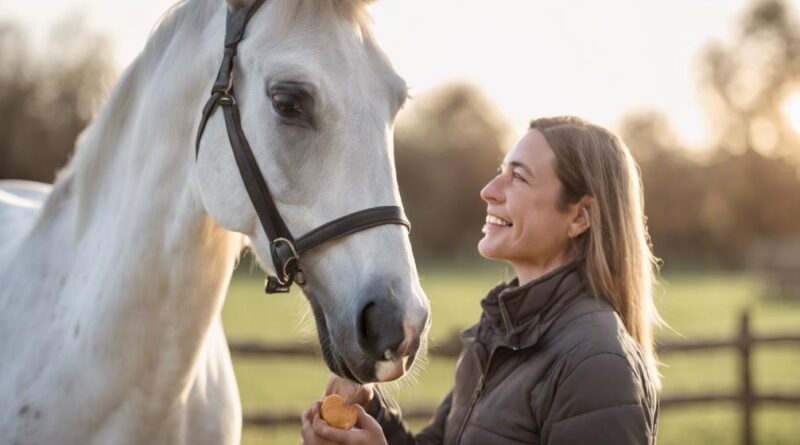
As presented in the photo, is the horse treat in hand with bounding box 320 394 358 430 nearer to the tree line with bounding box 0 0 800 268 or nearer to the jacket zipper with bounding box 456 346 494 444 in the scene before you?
the jacket zipper with bounding box 456 346 494 444

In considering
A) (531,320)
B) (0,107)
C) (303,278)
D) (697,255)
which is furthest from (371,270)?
(697,255)

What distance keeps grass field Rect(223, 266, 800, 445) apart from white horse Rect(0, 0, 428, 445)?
33 centimetres

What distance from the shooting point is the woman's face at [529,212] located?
2.43 meters

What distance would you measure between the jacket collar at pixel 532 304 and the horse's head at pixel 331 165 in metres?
0.47

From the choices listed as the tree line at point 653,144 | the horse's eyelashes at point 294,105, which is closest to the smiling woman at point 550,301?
the horse's eyelashes at point 294,105

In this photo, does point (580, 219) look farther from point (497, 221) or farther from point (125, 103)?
point (125, 103)

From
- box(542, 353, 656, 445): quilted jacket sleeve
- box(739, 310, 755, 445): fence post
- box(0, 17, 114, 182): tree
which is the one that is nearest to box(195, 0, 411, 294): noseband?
box(542, 353, 656, 445): quilted jacket sleeve

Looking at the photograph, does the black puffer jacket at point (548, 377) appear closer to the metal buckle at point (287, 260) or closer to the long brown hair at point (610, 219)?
the long brown hair at point (610, 219)

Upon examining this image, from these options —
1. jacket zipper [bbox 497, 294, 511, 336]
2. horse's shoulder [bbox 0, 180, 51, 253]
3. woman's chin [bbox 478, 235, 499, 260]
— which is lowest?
jacket zipper [bbox 497, 294, 511, 336]

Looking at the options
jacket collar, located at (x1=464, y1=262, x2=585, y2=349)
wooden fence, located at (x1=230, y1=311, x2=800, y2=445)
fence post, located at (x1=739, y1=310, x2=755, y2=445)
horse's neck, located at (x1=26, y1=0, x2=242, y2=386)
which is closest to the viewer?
jacket collar, located at (x1=464, y1=262, x2=585, y2=349)

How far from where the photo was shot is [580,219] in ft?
8.06

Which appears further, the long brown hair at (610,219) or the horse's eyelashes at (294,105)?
the long brown hair at (610,219)

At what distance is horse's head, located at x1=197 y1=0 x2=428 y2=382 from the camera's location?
6.40ft

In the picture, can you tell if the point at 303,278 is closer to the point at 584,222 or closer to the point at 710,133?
the point at 584,222
